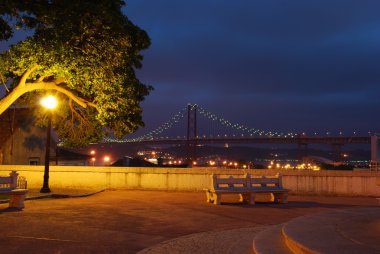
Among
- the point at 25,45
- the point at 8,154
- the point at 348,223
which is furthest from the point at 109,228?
the point at 8,154

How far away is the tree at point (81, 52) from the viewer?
16328 millimetres

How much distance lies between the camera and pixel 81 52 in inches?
691

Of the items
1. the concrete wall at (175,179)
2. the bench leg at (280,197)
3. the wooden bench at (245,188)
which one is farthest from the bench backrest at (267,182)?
the concrete wall at (175,179)

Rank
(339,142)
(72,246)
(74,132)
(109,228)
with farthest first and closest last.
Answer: (339,142)
(74,132)
(109,228)
(72,246)

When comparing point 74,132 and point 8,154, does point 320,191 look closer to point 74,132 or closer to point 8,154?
point 74,132

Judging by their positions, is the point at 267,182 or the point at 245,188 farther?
the point at 267,182

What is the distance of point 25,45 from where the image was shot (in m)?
16.4

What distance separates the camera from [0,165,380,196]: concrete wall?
755 inches

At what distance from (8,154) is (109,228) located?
26731 mm

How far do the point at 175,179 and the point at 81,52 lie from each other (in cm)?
680

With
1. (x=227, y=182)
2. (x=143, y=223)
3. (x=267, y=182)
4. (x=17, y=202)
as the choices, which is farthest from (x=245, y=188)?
(x=17, y=202)

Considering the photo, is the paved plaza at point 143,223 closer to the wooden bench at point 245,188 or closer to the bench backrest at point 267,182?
the wooden bench at point 245,188

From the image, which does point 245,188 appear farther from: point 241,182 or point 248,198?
point 248,198

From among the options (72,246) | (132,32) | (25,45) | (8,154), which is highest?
(132,32)
